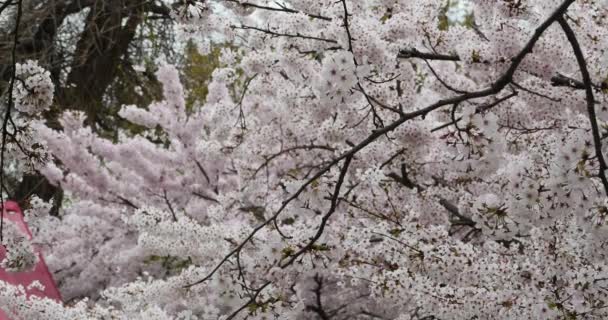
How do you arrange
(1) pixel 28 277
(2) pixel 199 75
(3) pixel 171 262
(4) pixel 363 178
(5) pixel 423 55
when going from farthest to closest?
(2) pixel 199 75, (3) pixel 171 262, (1) pixel 28 277, (4) pixel 363 178, (5) pixel 423 55

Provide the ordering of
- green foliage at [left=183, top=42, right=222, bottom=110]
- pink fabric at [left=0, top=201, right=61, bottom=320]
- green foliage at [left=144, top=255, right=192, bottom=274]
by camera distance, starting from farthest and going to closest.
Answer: green foliage at [left=183, top=42, right=222, bottom=110], green foliage at [left=144, top=255, right=192, bottom=274], pink fabric at [left=0, top=201, right=61, bottom=320]

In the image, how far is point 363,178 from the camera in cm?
361

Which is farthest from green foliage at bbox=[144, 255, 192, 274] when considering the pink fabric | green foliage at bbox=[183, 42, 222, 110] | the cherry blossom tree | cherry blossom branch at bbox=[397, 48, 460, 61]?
cherry blossom branch at bbox=[397, 48, 460, 61]

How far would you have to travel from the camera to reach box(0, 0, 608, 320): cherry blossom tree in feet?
7.98

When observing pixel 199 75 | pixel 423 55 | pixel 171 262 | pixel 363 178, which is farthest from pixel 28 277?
pixel 199 75

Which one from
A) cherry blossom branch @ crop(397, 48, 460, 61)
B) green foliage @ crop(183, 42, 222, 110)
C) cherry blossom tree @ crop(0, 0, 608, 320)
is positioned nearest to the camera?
cherry blossom tree @ crop(0, 0, 608, 320)

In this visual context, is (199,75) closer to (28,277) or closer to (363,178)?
(28,277)

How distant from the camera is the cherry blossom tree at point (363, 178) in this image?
95.8 inches

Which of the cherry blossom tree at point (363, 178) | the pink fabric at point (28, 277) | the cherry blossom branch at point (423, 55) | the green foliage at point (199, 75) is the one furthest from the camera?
the green foliage at point (199, 75)

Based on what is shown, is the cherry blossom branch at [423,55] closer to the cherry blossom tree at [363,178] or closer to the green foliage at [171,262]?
the cherry blossom tree at [363,178]

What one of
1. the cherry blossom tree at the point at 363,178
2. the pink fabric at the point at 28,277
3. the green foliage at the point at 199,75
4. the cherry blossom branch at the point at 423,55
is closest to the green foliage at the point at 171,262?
the cherry blossom tree at the point at 363,178

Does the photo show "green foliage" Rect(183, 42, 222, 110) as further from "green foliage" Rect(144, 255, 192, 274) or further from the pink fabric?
the pink fabric

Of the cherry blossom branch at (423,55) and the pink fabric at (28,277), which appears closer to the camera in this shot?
the cherry blossom branch at (423,55)

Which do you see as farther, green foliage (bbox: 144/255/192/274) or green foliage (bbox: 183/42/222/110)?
green foliage (bbox: 183/42/222/110)
